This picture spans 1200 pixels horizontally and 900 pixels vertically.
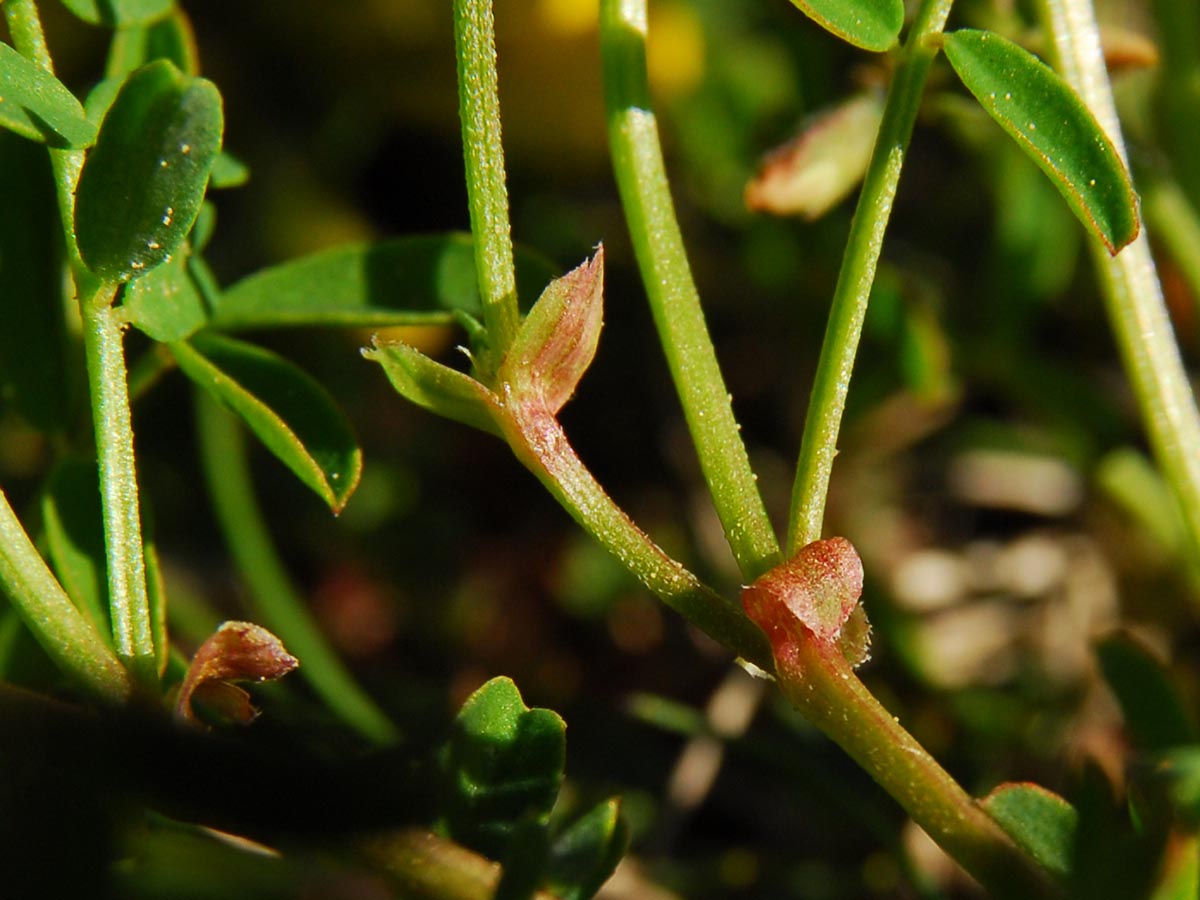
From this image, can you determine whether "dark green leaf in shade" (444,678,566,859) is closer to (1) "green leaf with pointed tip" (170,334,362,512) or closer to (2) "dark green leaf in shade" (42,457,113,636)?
(1) "green leaf with pointed tip" (170,334,362,512)

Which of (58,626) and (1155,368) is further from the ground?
(1155,368)

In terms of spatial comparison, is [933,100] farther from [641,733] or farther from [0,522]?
[0,522]

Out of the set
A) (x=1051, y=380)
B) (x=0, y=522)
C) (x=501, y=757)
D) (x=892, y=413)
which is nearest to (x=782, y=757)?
(x=501, y=757)

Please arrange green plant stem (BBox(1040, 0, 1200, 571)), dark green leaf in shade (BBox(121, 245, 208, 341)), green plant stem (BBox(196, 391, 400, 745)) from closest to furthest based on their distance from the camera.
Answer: dark green leaf in shade (BBox(121, 245, 208, 341)) → green plant stem (BBox(1040, 0, 1200, 571)) → green plant stem (BBox(196, 391, 400, 745))

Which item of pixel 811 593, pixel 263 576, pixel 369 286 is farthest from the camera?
pixel 263 576

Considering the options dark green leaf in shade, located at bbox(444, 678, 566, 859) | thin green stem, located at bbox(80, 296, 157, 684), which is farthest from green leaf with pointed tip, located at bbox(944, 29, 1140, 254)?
thin green stem, located at bbox(80, 296, 157, 684)

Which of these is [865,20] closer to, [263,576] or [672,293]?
[672,293]

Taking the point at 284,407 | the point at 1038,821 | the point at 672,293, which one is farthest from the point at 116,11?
the point at 1038,821
